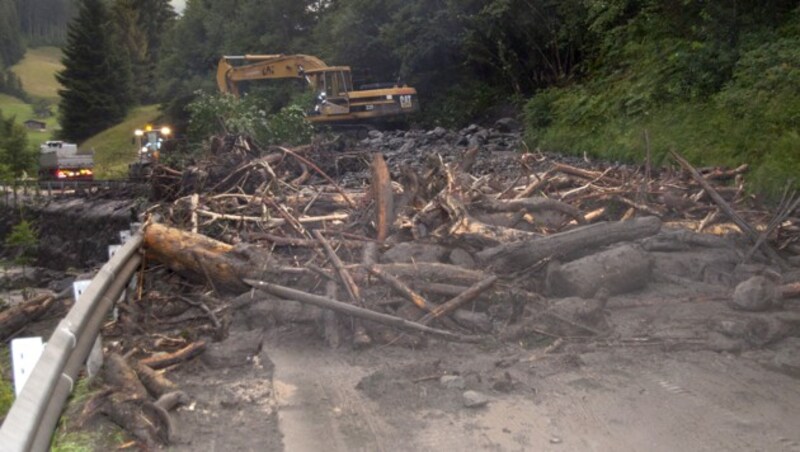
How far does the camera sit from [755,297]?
6.82 m

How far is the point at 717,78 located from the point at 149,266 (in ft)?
47.9

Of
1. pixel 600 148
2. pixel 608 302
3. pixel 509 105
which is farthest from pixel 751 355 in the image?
pixel 509 105

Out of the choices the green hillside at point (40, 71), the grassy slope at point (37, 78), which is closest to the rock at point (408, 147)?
the grassy slope at point (37, 78)

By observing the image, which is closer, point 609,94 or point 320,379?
point 320,379

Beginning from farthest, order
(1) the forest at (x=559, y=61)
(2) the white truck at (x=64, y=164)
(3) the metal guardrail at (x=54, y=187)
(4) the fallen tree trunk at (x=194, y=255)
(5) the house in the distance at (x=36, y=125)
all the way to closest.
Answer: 1. (5) the house in the distance at (x=36, y=125)
2. (2) the white truck at (x=64, y=164)
3. (3) the metal guardrail at (x=54, y=187)
4. (1) the forest at (x=559, y=61)
5. (4) the fallen tree trunk at (x=194, y=255)

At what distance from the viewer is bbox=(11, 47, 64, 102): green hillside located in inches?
4488

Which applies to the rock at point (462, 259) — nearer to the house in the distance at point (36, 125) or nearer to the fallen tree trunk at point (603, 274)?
the fallen tree trunk at point (603, 274)

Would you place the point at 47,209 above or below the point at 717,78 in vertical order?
below

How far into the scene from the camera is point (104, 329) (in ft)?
22.6

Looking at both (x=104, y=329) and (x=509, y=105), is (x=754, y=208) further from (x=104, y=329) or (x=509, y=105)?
(x=509, y=105)

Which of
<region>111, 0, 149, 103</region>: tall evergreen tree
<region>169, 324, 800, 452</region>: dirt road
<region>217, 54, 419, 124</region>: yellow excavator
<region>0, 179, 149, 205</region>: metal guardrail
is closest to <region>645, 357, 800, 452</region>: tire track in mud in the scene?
<region>169, 324, 800, 452</region>: dirt road

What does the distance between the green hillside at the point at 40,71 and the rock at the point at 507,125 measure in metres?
90.1

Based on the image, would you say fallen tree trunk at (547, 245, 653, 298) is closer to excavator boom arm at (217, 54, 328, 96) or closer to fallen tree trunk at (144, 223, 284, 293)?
fallen tree trunk at (144, 223, 284, 293)

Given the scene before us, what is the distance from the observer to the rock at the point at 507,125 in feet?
109
